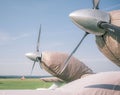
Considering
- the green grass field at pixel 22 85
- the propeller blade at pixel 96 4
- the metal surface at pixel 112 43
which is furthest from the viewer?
the green grass field at pixel 22 85

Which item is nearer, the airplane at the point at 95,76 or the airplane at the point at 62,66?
the airplane at the point at 95,76

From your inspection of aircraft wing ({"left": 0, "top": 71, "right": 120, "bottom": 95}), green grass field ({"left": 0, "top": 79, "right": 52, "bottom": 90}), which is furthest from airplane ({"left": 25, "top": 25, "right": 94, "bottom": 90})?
green grass field ({"left": 0, "top": 79, "right": 52, "bottom": 90})

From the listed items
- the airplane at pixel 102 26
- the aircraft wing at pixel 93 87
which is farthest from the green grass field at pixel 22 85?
the airplane at pixel 102 26

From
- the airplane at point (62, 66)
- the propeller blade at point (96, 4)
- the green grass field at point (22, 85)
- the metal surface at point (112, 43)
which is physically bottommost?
the green grass field at point (22, 85)

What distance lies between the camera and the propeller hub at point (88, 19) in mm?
6832

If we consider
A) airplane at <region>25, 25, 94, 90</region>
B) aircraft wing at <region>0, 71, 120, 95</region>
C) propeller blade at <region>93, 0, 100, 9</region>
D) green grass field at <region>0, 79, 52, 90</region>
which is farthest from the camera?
green grass field at <region>0, 79, 52, 90</region>

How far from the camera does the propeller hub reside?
269 inches

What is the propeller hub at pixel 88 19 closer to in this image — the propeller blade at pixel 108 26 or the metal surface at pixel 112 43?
the propeller blade at pixel 108 26

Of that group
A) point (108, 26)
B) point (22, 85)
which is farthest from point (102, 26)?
point (22, 85)

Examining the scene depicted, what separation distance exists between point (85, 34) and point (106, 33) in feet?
2.12

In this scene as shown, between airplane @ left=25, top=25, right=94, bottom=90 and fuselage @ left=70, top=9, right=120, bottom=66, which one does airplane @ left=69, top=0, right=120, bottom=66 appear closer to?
fuselage @ left=70, top=9, right=120, bottom=66

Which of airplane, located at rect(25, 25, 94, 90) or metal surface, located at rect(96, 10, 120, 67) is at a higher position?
metal surface, located at rect(96, 10, 120, 67)

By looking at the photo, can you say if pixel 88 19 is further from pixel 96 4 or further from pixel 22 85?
pixel 22 85

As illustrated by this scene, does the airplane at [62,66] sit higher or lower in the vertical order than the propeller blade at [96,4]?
lower
